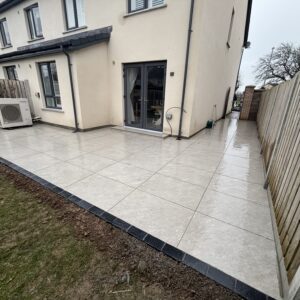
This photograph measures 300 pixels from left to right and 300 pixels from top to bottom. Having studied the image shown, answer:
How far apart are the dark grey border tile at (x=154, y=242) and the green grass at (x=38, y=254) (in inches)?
21.3

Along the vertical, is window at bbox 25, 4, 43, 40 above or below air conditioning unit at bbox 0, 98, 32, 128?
above

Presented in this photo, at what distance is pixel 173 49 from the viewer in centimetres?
502

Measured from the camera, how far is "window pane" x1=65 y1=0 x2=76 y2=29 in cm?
677

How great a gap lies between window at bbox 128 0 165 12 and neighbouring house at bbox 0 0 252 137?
3 centimetres

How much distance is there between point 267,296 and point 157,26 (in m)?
6.06

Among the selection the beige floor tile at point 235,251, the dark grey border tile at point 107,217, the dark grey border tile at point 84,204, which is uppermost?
the beige floor tile at point 235,251

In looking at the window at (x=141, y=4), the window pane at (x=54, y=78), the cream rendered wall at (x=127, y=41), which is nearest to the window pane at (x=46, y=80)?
the window pane at (x=54, y=78)

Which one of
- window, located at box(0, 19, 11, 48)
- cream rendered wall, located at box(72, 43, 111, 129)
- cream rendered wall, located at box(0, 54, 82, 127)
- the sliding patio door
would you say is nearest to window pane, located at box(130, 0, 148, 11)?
cream rendered wall, located at box(72, 43, 111, 129)

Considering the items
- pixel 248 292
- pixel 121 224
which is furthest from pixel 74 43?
pixel 248 292

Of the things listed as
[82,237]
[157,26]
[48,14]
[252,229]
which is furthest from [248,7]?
[82,237]

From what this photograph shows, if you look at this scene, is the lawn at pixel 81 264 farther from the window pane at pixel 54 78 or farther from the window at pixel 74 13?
the window at pixel 74 13

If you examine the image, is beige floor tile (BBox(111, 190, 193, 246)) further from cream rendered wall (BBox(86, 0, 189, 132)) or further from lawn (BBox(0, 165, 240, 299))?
cream rendered wall (BBox(86, 0, 189, 132))

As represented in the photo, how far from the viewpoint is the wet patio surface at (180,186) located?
68.3 inches

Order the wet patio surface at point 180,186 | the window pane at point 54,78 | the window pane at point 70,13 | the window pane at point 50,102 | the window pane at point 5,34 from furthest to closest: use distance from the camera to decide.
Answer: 1. the window pane at point 5,34
2. the window pane at point 50,102
3. the window pane at point 70,13
4. the window pane at point 54,78
5. the wet patio surface at point 180,186
